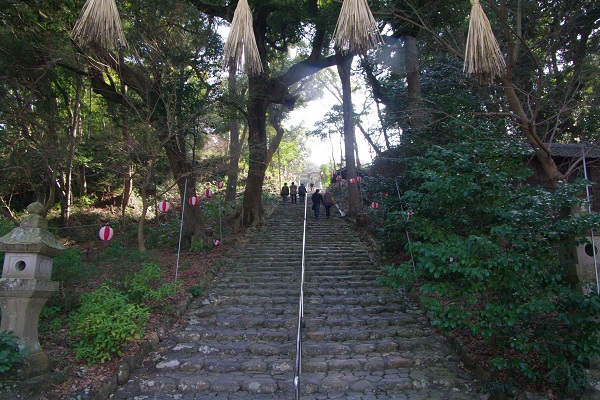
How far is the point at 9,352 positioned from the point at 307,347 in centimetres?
376

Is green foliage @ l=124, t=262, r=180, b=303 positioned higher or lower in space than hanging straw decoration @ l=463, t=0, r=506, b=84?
lower

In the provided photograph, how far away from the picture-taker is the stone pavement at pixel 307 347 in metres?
4.96

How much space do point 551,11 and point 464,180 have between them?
27.1 ft

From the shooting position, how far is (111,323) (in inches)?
213

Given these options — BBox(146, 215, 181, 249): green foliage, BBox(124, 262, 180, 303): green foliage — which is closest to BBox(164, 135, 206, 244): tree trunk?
BBox(146, 215, 181, 249): green foliage

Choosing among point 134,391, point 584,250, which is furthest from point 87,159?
point 584,250

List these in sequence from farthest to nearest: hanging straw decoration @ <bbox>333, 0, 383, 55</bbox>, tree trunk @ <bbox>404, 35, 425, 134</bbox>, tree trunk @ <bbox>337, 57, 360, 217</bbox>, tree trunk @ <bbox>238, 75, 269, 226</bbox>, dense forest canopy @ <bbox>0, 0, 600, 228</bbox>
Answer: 1. tree trunk @ <bbox>337, 57, 360, 217</bbox>
2. tree trunk @ <bbox>238, 75, 269, 226</bbox>
3. tree trunk @ <bbox>404, 35, 425, 134</bbox>
4. dense forest canopy @ <bbox>0, 0, 600, 228</bbox>
5. hanging straw decoration @ <bbox>333, 0, 383, 55</bbox>

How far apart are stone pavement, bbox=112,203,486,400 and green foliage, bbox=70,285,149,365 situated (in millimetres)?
476

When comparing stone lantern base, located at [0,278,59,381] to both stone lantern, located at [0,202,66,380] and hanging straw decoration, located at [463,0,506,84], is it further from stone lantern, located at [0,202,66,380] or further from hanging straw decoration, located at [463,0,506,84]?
hanging straw decoration, located at [463,0,506,84]

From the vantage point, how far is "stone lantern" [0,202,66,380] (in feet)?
16.0

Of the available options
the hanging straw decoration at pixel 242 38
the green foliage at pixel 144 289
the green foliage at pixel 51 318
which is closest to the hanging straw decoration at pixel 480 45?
the hanging straw decoration at pixel 242 38

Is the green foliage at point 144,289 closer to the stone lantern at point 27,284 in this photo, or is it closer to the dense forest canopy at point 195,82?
the stone lantern at point 27,284

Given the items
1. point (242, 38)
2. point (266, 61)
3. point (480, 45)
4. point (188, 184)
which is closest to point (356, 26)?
point (242, 38)

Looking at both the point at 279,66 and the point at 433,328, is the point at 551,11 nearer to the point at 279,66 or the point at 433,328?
the point at 433,328
